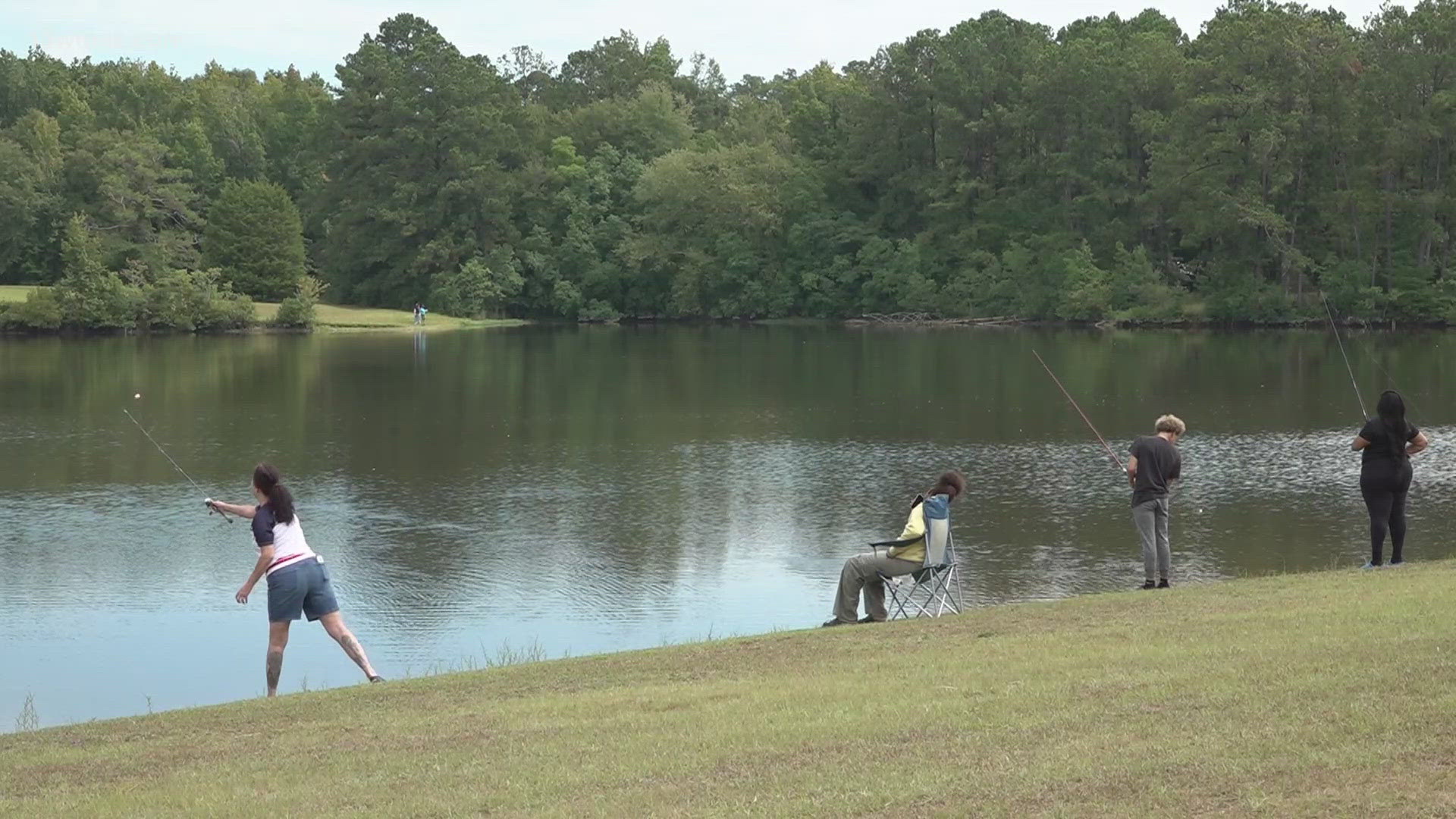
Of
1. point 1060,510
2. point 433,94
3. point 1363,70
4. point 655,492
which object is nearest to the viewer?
point 1060,510

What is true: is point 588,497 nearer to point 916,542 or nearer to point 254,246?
point 916,542

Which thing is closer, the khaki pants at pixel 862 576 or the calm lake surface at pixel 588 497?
the khaki pants at pixel 862 576

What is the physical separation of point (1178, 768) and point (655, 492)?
17.4 meters

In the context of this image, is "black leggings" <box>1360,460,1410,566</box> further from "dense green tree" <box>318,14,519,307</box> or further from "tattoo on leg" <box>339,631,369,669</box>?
"dense green tree" <box>318,14,519,307</box>

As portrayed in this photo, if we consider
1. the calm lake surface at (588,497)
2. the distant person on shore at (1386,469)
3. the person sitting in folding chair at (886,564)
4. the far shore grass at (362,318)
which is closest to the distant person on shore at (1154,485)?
the distant person on shore at (1386,469)

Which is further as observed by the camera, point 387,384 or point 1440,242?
point 1440,242

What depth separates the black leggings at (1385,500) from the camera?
13398 millimetres

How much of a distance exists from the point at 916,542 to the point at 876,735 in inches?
222

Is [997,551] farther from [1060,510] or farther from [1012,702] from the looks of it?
[1012,702]

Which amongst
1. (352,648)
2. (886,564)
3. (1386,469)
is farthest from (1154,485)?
(352,648)

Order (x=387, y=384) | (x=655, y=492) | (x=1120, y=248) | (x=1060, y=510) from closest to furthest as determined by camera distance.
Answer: (x=1060, y=510)
(x=655, y=492)
(x=387, y=384)
(x=1120, y=248)

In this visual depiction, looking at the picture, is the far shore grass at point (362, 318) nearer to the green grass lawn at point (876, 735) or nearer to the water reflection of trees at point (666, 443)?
the water reflection of trees at point (666, 443)

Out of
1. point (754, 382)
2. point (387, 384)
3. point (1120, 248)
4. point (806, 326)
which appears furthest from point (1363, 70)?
point (387, 384)

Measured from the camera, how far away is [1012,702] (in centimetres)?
751
